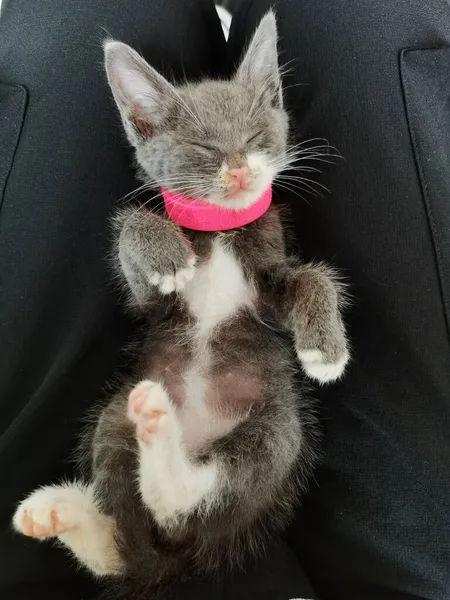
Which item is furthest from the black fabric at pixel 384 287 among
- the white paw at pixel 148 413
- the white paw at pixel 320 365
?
the white paw at pixel 148 413

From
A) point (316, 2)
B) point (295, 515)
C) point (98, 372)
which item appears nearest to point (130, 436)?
point (98, 372)

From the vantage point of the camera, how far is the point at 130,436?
1164mm

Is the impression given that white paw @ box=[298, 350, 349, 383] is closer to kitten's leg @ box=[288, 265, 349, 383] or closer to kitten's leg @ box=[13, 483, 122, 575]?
kitten's leg @ box=[288, 265, 349, 383]

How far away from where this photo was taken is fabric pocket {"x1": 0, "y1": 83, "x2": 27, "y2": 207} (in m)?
1.17

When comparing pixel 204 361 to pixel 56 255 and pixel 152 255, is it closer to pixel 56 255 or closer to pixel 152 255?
pixel 152 255

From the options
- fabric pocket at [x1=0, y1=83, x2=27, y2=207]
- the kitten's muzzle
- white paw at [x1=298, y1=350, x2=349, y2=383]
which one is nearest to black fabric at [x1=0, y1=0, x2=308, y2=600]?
fabric pocket at [x1=0, y1=83, x2=27, y2=207]

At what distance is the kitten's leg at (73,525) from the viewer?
1.09m

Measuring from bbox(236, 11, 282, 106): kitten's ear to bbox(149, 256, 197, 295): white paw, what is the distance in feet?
1.51

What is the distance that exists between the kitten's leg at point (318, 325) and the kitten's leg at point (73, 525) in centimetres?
55

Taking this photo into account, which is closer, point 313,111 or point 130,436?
point 130,436

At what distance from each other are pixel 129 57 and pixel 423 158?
2.10 ft

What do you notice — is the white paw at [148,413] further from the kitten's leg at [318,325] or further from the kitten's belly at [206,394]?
the kitten's leg at [318,325]

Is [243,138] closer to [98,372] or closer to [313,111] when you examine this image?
[313,111]

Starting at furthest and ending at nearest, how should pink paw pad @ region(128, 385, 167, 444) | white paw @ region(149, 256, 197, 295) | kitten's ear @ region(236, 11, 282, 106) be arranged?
kitten's ear @ region(236, 11, 282, 106), white paw @ region(149, 256, 197, 295), pink paw pad @ region(128, 385, 167, 444)
